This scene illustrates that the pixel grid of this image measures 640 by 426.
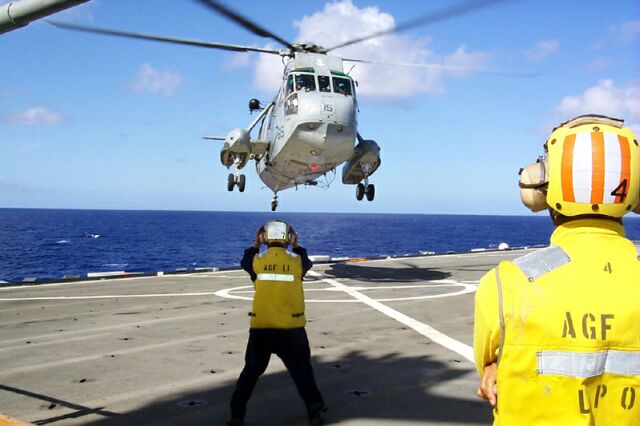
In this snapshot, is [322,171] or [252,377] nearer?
[252,377]

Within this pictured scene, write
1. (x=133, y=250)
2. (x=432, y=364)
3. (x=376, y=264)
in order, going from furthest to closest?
(x=133, y=250)
(x=376, y=264)
(x=432, y=364)

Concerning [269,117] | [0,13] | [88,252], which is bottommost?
[88,252]

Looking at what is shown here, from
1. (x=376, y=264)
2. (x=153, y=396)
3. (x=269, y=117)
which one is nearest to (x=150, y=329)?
(x=153, y=396)

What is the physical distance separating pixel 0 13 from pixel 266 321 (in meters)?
3.68

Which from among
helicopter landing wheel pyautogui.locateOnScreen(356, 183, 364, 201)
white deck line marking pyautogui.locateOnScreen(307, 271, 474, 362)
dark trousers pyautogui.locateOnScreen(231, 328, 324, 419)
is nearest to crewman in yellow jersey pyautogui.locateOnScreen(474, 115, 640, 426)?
dark trousers pyautogui.locateOnScreen(231, 328, 324, 419)

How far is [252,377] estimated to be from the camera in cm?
559

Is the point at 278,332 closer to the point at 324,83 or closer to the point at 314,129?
the point at 314,129

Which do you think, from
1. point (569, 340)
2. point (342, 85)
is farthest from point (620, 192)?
point (342, 85)

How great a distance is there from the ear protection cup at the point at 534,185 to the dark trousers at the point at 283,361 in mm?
3700

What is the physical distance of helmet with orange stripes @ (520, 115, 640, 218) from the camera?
2154 millimetres

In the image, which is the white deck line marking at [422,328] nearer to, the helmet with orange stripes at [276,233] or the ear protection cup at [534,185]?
the helmet with orange stripes at [276,233]

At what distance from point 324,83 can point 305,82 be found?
58cm

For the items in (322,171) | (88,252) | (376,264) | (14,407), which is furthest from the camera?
(88,252)

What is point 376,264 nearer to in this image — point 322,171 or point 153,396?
point 322,171
